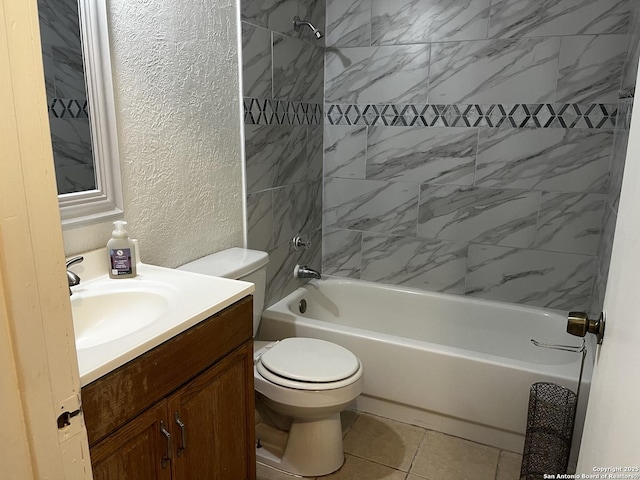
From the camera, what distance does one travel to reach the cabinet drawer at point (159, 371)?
3.48 feet

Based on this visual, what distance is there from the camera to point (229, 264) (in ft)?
6.42

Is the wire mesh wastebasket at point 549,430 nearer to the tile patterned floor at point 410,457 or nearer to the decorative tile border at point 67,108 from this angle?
the tile patterned floor at point 410,457

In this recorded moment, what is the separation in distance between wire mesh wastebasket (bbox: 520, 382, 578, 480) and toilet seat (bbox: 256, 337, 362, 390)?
66 cm

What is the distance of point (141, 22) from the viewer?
64.7 inches

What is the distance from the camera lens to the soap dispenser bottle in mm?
1570

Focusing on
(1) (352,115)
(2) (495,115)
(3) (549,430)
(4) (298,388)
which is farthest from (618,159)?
(4) (298,388)

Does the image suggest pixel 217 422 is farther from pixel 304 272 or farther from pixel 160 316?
pixel 304 272

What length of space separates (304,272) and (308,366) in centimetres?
93

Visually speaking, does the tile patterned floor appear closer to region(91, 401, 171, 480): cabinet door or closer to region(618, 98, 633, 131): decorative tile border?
region(91, 401, 171, 480): cabinet door

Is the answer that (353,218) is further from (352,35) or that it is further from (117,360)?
(117,360)

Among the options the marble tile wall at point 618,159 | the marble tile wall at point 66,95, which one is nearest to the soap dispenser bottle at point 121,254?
the marble tile wall at point 66,95

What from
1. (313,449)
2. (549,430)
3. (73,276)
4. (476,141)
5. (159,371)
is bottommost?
(313,449)

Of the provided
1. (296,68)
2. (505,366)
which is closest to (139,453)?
(505,366)

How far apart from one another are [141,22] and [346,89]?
1403mm
